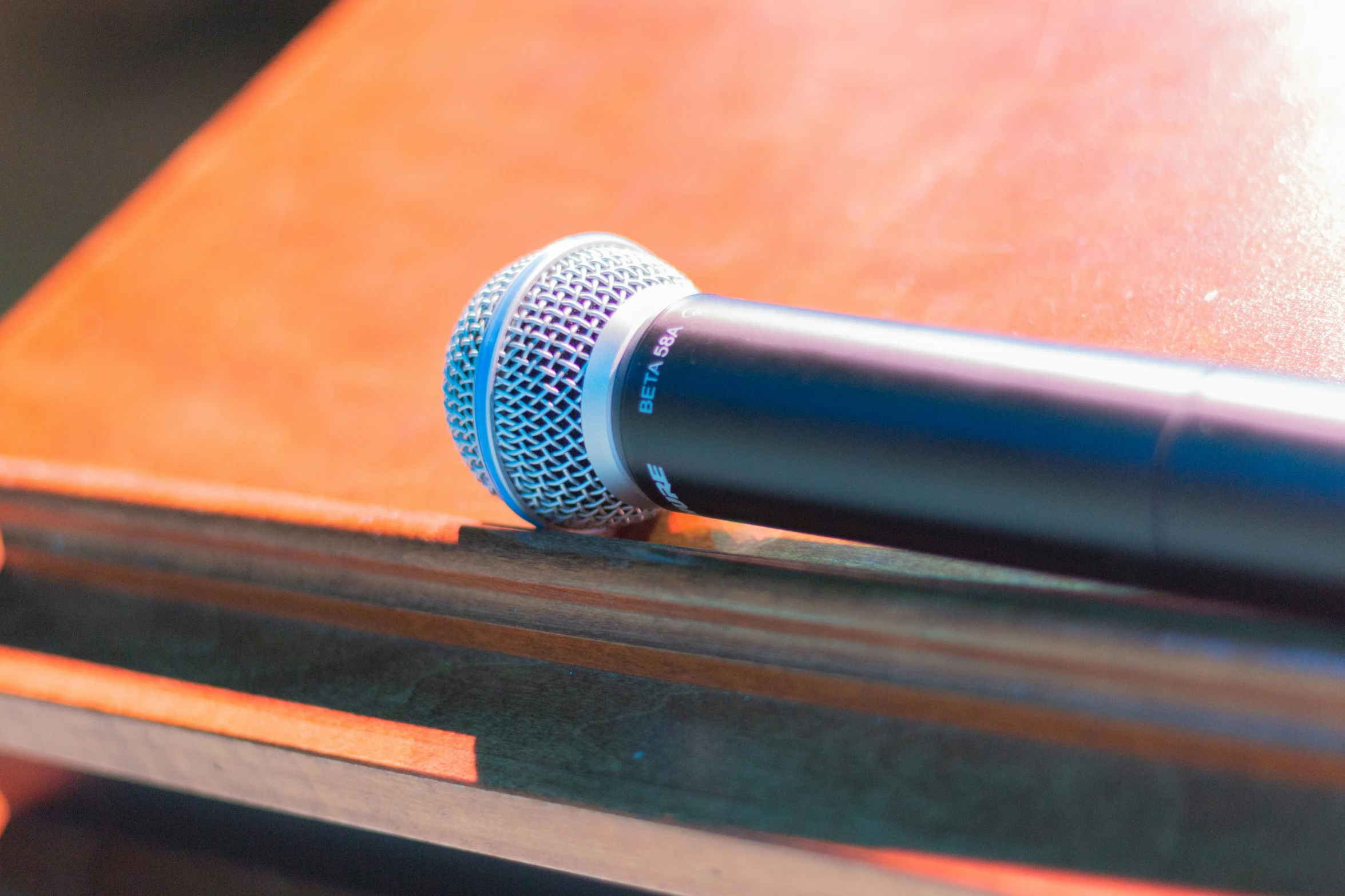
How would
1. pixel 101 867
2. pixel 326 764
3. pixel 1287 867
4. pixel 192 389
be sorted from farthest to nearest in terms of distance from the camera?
pixel 192 389
pixel 101 867
pixel 326 764
pixel 1287 867

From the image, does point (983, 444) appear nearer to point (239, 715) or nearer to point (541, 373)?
point (541, 373)

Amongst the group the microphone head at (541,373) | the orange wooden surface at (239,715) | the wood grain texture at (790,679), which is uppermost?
the microphone head at (541,373)

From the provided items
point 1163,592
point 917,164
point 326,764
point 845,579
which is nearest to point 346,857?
point 326,764

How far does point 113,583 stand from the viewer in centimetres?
65

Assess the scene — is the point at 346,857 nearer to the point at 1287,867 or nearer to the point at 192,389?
the point at 192,389

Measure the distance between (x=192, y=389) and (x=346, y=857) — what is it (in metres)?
0.33

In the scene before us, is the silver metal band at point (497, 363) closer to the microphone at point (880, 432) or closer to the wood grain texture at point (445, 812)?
the microphone at point (880, 432)

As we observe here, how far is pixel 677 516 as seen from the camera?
57 cm

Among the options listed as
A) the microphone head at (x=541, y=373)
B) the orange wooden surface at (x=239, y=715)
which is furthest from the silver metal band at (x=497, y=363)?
the orange wooden surface at (x=239, y=715)

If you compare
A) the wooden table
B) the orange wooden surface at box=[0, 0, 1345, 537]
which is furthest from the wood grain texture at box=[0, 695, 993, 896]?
the orange wooden surface at box=[0, 0, 1345, 537]

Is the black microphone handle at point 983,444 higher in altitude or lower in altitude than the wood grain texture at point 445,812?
higher

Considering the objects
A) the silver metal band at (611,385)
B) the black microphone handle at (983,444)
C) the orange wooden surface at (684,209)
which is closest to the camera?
the black microphone handle at (983,444)

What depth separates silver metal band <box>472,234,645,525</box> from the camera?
505 millimetres

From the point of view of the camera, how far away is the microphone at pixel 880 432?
0.37m
